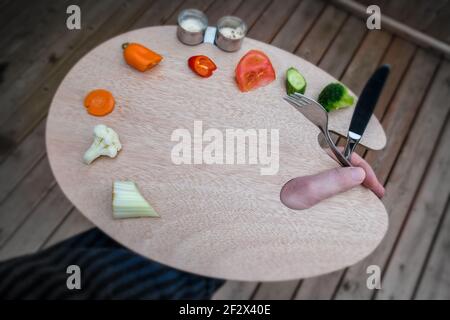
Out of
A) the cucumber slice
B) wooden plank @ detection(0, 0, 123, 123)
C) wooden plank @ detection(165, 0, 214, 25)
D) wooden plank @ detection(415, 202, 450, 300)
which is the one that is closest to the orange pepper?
the cucumber slice

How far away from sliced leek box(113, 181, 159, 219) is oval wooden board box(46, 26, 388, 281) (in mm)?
19

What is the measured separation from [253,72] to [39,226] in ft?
3.43

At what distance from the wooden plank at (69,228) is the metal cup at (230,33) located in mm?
894

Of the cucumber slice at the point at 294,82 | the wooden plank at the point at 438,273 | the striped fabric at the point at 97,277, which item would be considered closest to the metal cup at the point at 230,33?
the cucumber slice at the point at 294,82

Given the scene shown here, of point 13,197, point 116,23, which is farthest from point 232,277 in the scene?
point 116,23

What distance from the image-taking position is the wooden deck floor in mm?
1742

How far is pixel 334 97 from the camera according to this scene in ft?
4.20

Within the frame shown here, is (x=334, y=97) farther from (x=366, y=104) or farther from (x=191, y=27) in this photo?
(x=191, y=27)

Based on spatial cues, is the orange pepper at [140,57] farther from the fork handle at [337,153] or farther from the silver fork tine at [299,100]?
the fork handle at [337,153]

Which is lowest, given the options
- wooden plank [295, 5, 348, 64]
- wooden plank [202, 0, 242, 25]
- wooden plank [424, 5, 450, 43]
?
wooden plank [202, 0, 242, 25]

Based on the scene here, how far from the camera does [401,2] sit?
221cm

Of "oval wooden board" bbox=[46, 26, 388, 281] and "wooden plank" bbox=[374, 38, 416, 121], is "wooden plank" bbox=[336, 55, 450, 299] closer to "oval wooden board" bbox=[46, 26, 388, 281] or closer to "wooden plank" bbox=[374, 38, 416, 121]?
"wooden plank" bbox=[374, 38, 416, 121]
